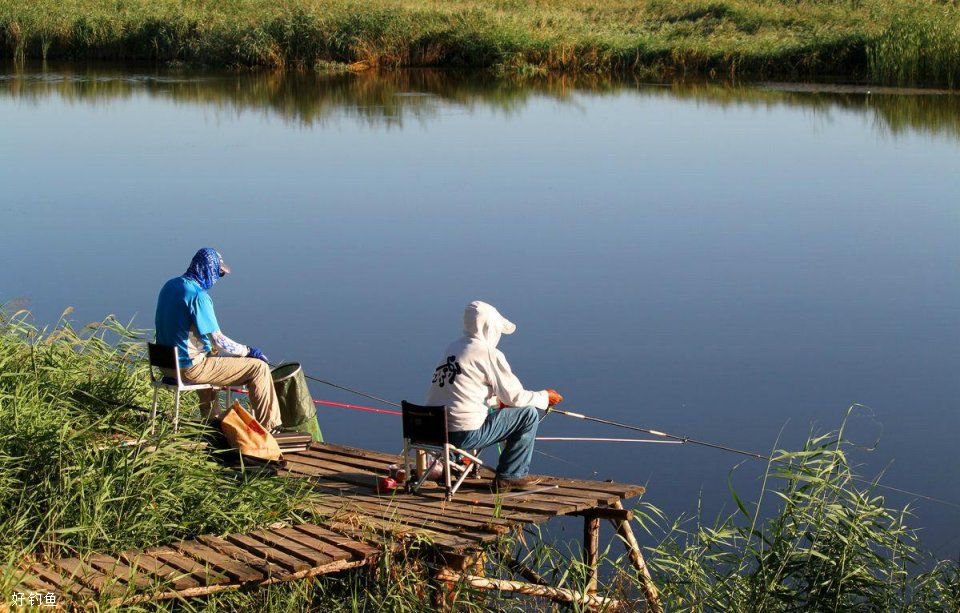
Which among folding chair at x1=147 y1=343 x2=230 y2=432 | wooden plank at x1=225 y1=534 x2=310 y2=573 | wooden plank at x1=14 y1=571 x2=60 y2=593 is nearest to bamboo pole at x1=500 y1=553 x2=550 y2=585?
wooden plank at x1=225 y1=534 x2=310 y2=573

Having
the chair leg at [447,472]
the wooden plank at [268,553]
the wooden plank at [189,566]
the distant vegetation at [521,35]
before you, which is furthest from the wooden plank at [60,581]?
the distant vegetation at [521,35]

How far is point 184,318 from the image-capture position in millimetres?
5762

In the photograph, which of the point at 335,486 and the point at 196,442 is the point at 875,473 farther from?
the point at 196,442

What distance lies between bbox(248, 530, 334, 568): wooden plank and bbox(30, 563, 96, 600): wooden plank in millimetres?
697

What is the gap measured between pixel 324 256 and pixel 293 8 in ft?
56.2

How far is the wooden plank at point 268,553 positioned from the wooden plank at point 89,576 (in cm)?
Result: 52

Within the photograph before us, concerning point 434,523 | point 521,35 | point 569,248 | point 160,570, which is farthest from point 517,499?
point 521,35

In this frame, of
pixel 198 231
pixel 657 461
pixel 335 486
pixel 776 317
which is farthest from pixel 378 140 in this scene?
pixel 335 486

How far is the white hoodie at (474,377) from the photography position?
522 centimetres

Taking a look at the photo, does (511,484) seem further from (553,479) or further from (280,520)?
(280,520)

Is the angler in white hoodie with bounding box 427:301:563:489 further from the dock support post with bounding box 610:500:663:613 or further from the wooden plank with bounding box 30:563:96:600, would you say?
the wooden plank with bounding box 30:563:96:600

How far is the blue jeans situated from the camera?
5262mm

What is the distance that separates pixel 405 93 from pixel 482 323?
1839cm

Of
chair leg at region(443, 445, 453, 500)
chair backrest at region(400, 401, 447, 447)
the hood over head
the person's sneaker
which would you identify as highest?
the hood over head
